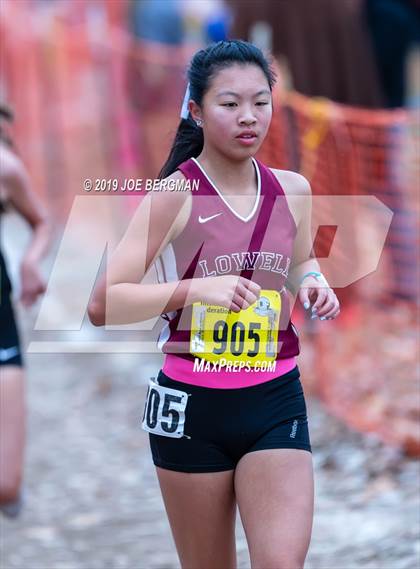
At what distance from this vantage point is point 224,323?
136 inches

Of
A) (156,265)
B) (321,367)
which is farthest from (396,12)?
(156,265)

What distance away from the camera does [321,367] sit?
7719 mm

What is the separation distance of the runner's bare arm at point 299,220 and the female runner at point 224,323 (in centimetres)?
2

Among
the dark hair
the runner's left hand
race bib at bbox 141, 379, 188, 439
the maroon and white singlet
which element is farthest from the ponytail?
race bib at bbox 141, 379, 188, 439

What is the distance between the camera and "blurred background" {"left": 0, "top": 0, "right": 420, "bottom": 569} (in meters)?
5.95

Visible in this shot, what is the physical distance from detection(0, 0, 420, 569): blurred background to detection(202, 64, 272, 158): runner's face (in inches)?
27.5

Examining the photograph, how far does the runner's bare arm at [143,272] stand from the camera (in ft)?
11.0

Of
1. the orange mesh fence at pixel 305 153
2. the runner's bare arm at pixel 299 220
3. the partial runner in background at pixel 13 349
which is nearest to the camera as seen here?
the runner's bare arm at pixel 299 220

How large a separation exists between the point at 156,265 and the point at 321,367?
4.26 m

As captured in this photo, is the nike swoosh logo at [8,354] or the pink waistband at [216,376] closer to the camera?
the pink waistband at [216,376]

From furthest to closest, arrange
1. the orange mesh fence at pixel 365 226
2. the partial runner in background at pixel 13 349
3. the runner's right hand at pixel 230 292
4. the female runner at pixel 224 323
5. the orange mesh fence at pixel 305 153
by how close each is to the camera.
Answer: the orange mesh fence at pixel 305 153 < the orange mesh fence at pixel 365 226 < the partial runner in background at pixel 13 349 < the female runner at pixel 224 323 < the runner's right hand at pixel 230 292

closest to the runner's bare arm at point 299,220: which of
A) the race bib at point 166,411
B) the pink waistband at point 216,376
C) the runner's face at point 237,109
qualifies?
Result: the runner's face at point 237,109

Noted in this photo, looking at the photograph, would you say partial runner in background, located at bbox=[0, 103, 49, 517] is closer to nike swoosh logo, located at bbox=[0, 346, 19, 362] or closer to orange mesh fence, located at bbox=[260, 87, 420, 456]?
nike swoosh logo, located at bbox=[0, 346, 19, 362]

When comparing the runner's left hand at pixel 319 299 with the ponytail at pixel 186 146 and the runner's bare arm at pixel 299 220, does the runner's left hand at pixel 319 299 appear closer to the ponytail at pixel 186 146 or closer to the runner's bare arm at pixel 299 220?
the runner's bare arm at pixel 299 220
